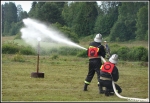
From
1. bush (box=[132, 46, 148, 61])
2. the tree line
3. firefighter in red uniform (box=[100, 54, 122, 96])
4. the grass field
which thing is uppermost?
the tree line

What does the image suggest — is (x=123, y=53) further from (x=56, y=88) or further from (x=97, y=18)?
(x=97, y=18)

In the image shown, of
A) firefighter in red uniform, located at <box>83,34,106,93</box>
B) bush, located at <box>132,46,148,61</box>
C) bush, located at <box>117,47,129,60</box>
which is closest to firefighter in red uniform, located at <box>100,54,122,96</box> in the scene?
firefighter in red uniform, located at <box>83,34,106,93</box>

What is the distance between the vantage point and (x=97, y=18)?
189 feet

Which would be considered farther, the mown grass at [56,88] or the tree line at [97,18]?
the tree line at [97,18]

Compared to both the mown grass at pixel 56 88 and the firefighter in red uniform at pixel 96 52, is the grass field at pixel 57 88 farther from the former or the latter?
the firefighter in red uniform at pixel 96 52

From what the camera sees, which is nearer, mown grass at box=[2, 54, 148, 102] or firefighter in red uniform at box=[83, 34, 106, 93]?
mown grass at box=[2, 54, 148, 102]

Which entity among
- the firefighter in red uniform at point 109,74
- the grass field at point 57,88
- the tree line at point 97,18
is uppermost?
the tree line at point 97,18

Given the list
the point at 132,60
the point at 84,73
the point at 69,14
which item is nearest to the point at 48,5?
the point at 69,14

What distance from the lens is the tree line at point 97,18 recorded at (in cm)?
4634

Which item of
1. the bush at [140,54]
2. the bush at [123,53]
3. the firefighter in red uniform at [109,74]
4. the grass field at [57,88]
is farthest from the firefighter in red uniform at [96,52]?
the bush at [123,53]

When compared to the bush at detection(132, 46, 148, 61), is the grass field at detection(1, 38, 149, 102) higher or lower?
lower

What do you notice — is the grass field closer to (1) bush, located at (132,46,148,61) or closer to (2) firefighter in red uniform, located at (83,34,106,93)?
(2) firefighter in red uniform, located at (83,34,106,93)

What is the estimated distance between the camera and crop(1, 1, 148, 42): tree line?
152 ft

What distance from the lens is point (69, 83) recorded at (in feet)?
43.7
